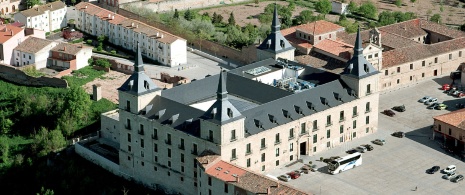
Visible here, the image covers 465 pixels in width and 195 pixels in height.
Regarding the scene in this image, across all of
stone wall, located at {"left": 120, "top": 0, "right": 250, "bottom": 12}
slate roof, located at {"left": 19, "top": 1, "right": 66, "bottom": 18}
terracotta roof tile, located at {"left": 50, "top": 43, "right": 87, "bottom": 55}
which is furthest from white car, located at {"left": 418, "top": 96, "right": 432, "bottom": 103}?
slate roof, located at {"left": 19, "top": 1, "right": 66, "bottom": 18}

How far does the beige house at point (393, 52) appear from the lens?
144m

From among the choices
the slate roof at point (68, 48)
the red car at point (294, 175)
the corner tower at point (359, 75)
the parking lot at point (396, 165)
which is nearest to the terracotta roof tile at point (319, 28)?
→ the parking lot at point (396, 165)

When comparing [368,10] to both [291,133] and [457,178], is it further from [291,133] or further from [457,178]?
[457,178]

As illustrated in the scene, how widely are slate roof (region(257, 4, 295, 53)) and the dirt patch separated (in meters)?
40.5

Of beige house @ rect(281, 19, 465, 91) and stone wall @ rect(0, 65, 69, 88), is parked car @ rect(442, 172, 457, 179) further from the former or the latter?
stone wall @ rect(0, 65, 69, 88)

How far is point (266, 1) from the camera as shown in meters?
193

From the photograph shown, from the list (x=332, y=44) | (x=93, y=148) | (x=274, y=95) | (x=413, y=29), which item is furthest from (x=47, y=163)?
(x=413, y=29)

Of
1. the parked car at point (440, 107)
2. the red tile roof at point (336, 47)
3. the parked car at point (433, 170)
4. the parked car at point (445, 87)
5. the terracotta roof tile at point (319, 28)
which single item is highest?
the terracotta roof tile at point (319, 28)

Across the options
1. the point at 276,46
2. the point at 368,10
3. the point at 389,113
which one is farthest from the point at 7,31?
the point at 368,10

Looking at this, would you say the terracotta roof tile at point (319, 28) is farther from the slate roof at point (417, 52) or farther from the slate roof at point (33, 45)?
the slate roof at point (33, 45)

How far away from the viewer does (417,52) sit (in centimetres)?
14775

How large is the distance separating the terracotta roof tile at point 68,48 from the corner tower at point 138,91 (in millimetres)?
34244

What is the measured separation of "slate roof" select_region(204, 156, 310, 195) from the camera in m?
109

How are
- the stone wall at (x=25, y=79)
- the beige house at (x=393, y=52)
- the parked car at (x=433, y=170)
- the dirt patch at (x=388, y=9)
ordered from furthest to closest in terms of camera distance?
1. the dirt patch at (x=388, y=9)
2. the stone wall at (x=25, y=79)
3. the beige house at (x=393, y=52)
4. the parked car at (x=433, y=170)
